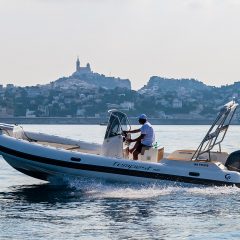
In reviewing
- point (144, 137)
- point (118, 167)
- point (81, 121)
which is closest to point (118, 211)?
point (118, 167)

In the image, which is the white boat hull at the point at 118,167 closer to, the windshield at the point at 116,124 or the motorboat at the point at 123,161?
the motorboat at the point at 123,161

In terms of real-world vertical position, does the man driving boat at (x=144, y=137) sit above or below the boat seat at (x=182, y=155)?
above

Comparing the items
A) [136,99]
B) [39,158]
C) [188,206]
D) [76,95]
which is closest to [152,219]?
[188,206]

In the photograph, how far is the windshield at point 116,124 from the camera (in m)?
19.7

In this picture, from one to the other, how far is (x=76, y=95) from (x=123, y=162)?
177m

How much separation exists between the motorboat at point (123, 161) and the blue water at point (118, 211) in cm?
27

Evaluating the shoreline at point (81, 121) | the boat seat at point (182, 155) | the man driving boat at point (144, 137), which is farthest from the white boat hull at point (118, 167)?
the shoreline at point (81, 121)

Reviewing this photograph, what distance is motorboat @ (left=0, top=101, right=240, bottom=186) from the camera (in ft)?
62.1

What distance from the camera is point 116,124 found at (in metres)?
19.8

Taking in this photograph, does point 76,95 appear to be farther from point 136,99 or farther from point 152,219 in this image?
point 152,219

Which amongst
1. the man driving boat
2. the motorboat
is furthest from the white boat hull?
the man driving boat

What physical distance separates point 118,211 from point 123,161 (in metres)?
2.41

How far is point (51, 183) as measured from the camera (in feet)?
67.6

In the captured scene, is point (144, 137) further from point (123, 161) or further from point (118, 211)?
point (118, 211)
